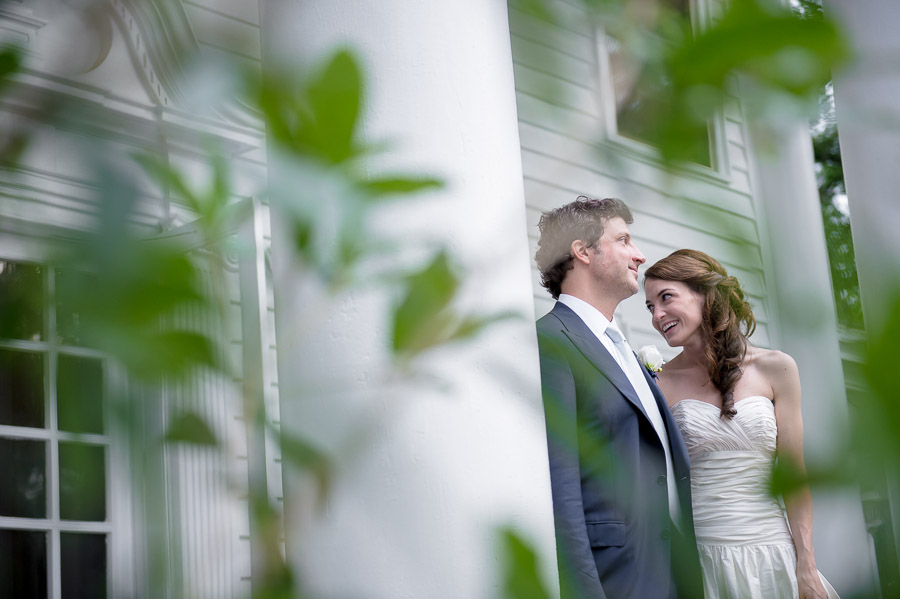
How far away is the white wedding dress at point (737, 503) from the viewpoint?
13.1 feet

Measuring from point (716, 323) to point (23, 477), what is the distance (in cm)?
271

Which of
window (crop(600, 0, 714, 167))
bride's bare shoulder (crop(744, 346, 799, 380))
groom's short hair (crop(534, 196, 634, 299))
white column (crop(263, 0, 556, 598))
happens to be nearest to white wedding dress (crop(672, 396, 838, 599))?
bride's bare shoulder (crop(744, 346, 799, 380))

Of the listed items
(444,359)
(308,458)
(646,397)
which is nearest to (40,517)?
(646,397)

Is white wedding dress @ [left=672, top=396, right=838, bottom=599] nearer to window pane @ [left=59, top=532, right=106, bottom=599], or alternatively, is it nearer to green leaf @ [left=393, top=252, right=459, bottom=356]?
window pane @ [left=59, top=532, right=106, bottom=599]

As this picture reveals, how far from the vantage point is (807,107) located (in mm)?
424

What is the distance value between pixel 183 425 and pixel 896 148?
10.9 feet

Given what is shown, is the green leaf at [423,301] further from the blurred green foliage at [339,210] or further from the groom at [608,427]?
the groom at [608,427]

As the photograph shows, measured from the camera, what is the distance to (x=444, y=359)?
1.59 metres

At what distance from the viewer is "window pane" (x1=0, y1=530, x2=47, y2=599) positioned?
3924 millimetres

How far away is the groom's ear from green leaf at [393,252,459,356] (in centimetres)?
314

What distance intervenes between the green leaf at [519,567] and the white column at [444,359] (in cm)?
111

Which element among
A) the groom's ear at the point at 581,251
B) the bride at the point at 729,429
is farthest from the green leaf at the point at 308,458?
the bride at the point at 729,429

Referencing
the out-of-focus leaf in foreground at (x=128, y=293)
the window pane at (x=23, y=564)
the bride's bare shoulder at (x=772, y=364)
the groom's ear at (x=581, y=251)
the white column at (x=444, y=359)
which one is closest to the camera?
the out-of-focus leaf in foreground at (x=128, y=293)

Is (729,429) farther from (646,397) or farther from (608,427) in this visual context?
(608,427)
